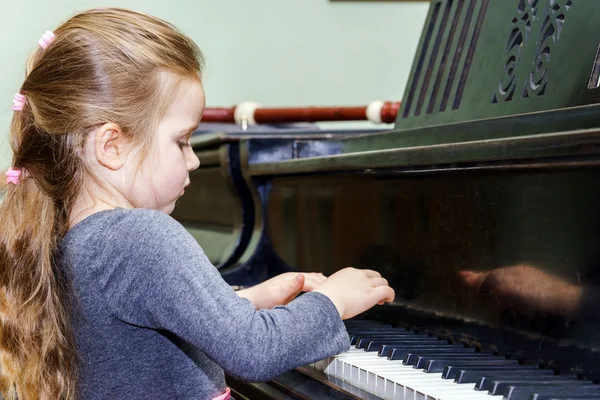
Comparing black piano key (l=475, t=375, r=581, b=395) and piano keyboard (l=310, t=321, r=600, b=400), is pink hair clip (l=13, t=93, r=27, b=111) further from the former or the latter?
black piano key (l=475, t=375, r=581, b=395)

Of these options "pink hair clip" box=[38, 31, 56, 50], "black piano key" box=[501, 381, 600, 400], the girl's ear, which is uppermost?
"pink hair clip" box=[38, 31, 56, 50]

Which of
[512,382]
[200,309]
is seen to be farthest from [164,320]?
[512,382]

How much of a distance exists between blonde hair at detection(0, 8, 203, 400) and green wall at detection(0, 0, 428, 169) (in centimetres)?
269

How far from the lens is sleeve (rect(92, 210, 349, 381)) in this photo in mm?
1132

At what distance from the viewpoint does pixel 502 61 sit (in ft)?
4.91

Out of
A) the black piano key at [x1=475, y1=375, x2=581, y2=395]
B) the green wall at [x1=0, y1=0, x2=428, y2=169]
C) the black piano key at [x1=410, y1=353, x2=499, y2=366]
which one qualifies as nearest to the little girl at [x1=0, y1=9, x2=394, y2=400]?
the black piano key at [x1=410, y1=353, x2=499, y2=366]

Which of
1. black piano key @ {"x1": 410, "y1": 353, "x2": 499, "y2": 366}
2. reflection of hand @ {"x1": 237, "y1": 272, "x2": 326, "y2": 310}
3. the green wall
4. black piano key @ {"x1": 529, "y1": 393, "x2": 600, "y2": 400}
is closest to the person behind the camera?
black piano key @ {"x1": 529, "y1": 393, "x2": 600, "y2": 400}

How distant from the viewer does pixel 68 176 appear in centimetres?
130

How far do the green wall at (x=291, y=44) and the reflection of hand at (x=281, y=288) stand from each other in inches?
105

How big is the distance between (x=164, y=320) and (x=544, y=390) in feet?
1.62

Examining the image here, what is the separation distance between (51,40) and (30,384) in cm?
51

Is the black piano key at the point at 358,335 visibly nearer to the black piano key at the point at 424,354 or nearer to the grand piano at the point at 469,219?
the grand piano at the point at 469,219

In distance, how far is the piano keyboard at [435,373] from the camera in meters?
0.99

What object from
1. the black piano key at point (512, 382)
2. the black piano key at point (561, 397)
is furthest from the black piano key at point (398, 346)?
the black piano key at point (561, 397)
